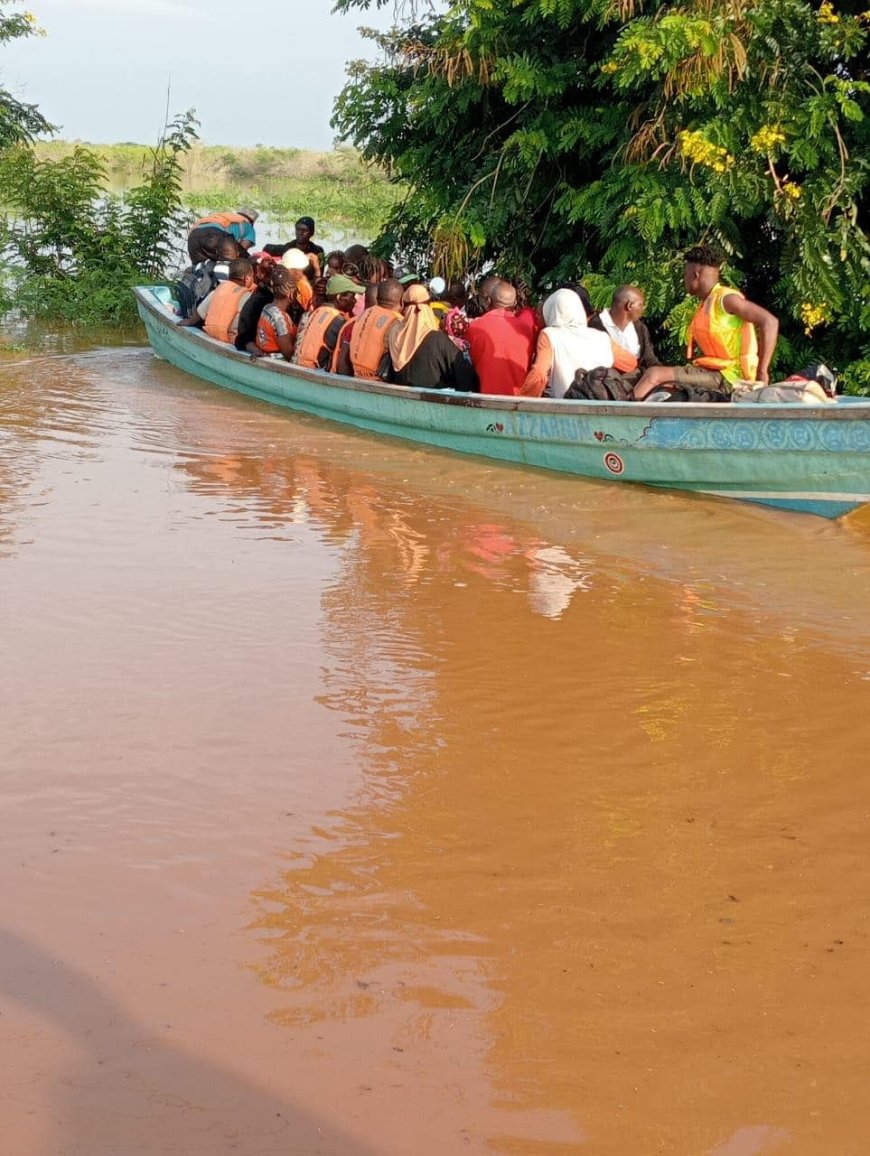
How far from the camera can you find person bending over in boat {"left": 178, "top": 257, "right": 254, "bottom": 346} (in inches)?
448

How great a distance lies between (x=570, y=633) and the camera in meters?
5.59

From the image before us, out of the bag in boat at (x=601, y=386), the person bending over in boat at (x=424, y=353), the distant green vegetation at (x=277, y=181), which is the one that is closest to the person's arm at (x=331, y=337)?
the person bending over in boat at (x=424, y=353)

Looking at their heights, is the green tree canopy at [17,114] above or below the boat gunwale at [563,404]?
above

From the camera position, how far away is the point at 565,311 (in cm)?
841

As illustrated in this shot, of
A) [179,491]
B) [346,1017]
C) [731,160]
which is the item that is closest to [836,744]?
[346,1017]

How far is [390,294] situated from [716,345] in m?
2.47

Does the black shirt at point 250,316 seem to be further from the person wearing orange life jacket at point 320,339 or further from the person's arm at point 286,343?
the person wearing orange life jacket at point 320,339

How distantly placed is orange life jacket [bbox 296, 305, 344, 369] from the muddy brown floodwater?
3458 mm

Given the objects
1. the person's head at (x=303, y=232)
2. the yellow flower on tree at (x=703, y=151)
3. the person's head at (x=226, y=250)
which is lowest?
the person's head at (x=226, y=250)

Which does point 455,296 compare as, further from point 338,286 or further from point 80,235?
point 80,235

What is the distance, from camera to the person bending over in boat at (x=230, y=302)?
11383 mm

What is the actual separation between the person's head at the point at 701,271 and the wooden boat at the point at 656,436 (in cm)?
91

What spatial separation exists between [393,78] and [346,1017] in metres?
10.8

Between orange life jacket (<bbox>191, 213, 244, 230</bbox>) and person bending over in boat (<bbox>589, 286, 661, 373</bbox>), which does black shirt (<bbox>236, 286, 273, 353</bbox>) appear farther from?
person bending over in boat (<bbox>589, 286, 661, 373</bbox>)
